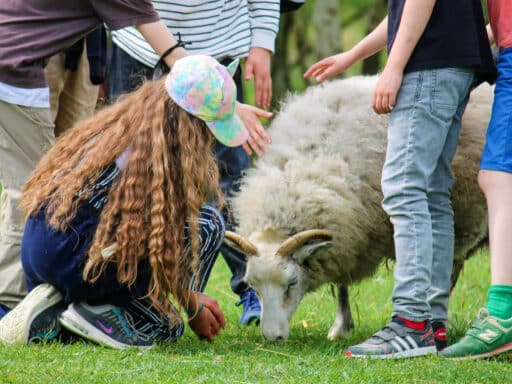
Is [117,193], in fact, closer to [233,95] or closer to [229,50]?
[233,95]

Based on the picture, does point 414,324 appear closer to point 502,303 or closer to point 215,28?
point 502,303

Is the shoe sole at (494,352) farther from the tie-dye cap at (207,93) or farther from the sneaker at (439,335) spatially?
the tie-dye cap at (207,93)

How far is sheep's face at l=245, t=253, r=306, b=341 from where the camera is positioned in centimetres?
455

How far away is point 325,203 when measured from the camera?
4.65m

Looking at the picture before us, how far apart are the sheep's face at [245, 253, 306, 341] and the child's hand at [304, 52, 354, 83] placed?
36.0 inches

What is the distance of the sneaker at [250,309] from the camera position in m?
4.90

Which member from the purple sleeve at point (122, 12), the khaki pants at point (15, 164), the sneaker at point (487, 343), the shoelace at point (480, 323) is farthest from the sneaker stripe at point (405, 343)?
the khaki pants at point (15, 164)

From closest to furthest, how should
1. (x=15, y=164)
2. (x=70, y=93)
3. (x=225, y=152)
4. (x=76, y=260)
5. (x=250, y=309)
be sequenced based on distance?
(x=76, y=260) < (x=15, y=164) < (x=250, y=309) < (x=225, y=152) < (x=70, y=93)

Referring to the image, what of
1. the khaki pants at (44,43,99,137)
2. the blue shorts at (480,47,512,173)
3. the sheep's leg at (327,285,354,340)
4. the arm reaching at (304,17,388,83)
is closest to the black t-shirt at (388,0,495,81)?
the blue shorts at (480,47,512,173)

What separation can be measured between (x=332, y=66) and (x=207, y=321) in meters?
1.38

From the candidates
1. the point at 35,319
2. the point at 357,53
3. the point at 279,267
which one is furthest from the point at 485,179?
the point at 35,319

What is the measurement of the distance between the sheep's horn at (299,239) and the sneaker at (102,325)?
93cm

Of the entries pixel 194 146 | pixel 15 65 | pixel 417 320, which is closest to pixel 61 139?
pixel 15 65

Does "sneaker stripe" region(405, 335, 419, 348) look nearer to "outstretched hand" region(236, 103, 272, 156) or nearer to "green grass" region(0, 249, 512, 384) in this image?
"green grass" region(0, 249, 512, 384)
